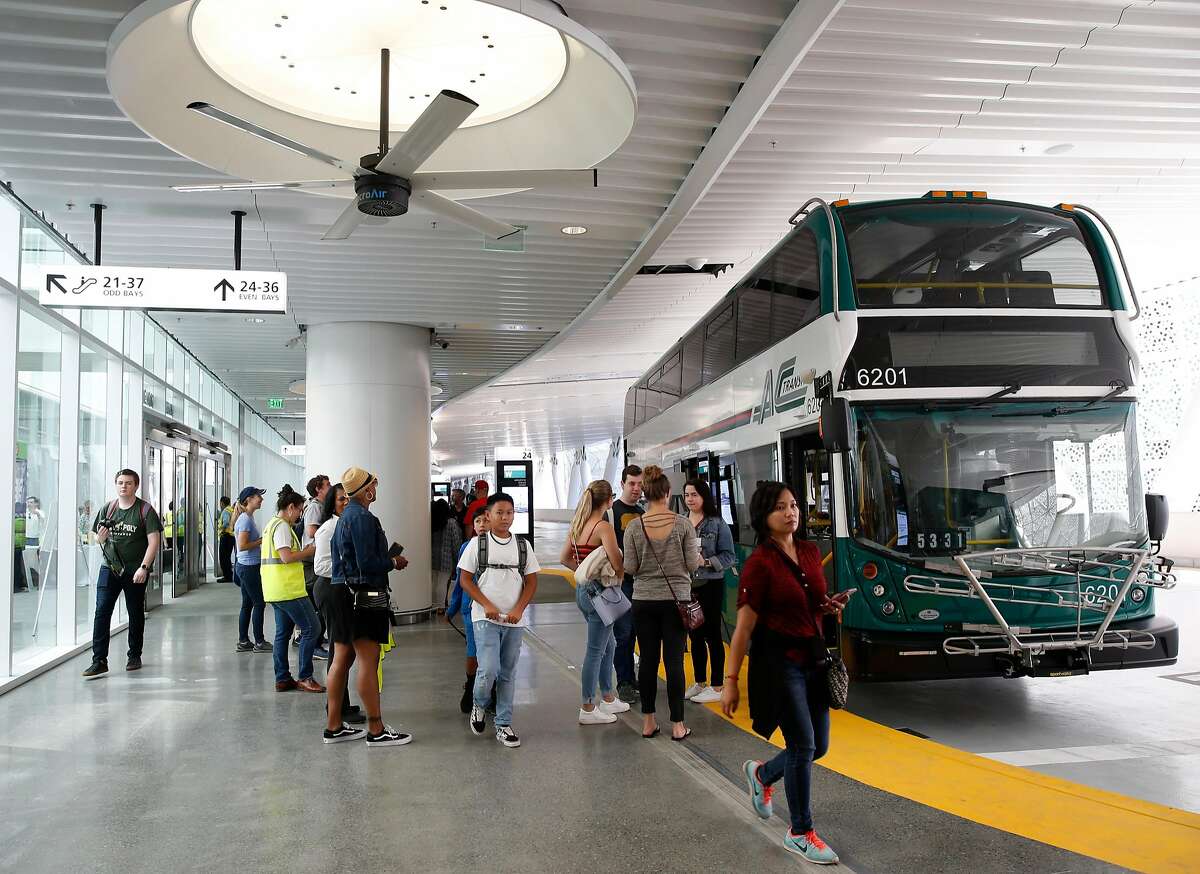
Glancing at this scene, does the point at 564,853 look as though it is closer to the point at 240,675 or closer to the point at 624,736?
the point at 624,736

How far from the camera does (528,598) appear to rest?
19.2ft

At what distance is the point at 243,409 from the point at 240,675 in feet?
64.0

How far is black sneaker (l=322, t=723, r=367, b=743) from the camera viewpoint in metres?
5.84

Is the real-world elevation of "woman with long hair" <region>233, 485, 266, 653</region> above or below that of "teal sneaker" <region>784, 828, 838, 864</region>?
above

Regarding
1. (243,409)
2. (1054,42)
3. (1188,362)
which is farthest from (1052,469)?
(243,409)

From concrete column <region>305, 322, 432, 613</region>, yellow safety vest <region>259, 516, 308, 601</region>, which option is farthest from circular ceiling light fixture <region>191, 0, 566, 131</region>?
concrete column <region>305, 322, 432, 613</region>

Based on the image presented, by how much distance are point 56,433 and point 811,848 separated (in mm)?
8804

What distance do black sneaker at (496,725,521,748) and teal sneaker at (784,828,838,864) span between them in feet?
7.34

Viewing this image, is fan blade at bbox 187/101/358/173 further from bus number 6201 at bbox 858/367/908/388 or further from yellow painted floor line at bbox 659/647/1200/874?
yellow painted floor line at bbox 659/647/1200/874

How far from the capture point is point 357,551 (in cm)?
559

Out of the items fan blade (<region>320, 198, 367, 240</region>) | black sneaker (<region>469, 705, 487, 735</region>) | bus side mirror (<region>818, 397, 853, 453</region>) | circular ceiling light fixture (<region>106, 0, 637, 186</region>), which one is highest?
circular ceiling light fixture (<region>106, 0, 637, 186</region>)

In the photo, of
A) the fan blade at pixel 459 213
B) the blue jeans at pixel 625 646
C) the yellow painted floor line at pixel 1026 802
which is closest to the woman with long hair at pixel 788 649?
the yellow painted floor line at pixel 1026 802

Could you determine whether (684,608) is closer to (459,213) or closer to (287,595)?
(459,213)

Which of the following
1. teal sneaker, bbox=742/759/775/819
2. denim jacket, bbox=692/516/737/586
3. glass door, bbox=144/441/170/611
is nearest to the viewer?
teal sneaker, bbox=742/759/775/819
